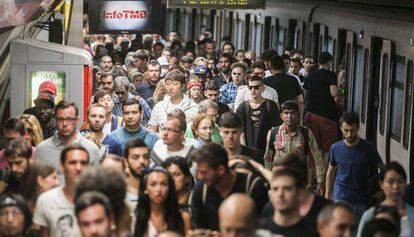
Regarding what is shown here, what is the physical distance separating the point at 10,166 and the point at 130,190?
113 centimetres

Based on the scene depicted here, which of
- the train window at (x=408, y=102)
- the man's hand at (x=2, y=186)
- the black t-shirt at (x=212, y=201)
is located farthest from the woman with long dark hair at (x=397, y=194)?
the train window at (x=408, y=102)

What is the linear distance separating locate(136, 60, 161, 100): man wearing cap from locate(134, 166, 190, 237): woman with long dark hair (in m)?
10.1

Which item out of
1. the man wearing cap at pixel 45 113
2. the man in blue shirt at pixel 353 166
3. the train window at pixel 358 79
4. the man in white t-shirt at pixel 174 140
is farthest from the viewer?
the train window at pixel 358 79

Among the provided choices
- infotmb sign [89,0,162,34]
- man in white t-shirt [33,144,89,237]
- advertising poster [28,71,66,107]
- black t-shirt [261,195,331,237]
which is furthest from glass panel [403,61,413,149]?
infotmb sign [89,0,162,34]

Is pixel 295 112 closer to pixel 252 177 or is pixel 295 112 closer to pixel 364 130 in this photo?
pixel 252 177

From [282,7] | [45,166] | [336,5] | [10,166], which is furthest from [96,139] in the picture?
[282,7]

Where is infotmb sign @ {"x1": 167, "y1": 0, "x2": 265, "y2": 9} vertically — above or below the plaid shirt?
above

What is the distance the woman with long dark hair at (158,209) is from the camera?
30.4 ft

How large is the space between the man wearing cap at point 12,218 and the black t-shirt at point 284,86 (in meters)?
9.13

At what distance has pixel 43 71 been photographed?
1708cm

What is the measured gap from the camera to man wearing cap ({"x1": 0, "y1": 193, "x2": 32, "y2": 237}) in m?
8.70

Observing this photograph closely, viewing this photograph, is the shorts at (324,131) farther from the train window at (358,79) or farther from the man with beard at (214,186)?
the man with beard at (214,186)

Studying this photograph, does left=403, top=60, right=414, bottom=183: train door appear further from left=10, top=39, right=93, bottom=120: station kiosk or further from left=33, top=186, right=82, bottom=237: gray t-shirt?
left=33, top=186, right=82, bottom=237: gray t-shirt

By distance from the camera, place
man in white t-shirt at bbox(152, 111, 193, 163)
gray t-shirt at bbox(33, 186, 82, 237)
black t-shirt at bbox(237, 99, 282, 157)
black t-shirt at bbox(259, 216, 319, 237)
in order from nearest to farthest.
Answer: black t-shirt at bbox(259, 216, 319, 237), gray t-shirt at bbox(33, 186, 82, 237), man in white t-shirt at bbox(152, 111, 193, 163), black t-shirt at bbox(237, 99, 282, 157)
